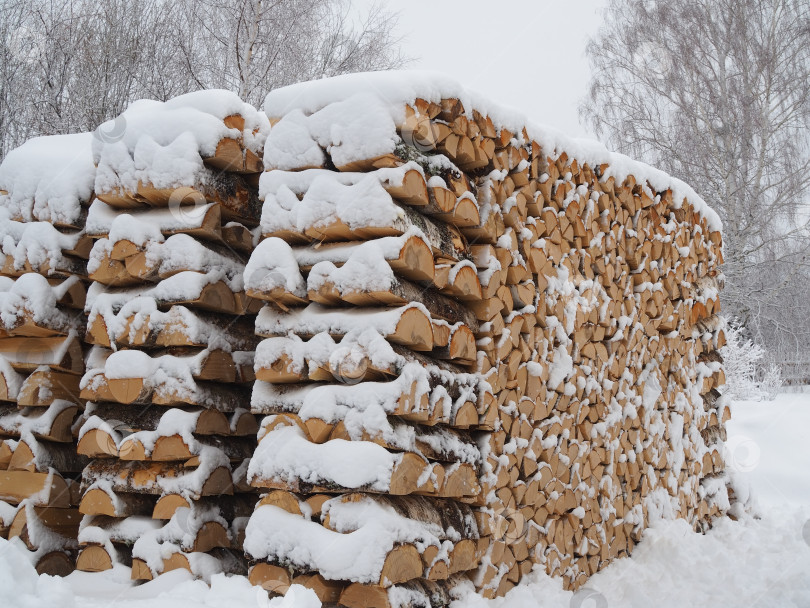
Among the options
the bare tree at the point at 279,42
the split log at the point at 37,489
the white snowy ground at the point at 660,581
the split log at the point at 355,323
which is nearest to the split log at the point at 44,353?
the split log at the point at 37,489

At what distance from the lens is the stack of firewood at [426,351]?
2.24 meters

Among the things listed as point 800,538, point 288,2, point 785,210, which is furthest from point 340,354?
point 785,210

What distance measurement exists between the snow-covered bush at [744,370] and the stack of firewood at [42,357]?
10.1 meters

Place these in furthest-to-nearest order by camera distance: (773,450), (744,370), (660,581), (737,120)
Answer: (737,120)
(744,370)
(773,450)
(660,581)

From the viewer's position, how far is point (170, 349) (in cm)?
282

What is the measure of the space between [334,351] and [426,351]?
0.38m

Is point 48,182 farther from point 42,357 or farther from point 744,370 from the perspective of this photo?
point 744,370

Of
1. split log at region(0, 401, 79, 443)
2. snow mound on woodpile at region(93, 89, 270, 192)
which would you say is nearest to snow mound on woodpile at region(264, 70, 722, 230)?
snow mound on woodpile at region(93, 89, 270, 192)

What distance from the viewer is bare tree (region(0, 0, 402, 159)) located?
780cm

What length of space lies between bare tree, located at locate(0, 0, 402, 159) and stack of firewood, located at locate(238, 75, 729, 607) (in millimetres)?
5802

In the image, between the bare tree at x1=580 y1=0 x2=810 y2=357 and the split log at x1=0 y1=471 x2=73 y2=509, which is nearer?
the split log at x1=0 y1=471 x2=73 y2=509

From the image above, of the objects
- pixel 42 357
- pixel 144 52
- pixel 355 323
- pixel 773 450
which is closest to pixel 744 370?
pixel 773 450

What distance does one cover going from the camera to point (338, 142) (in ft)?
8.06

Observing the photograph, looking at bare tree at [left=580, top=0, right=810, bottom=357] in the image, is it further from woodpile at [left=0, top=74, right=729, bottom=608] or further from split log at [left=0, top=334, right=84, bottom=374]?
split log at [left=0, top=334, right=84, bottom=374]
